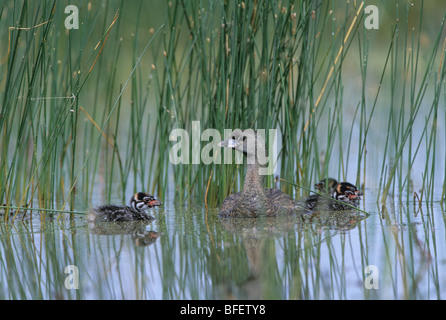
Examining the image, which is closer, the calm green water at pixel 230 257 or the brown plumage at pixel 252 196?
the calm green water at pixel 230 257

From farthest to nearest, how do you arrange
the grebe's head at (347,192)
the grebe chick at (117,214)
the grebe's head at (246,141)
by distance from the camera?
the grebe's head at (347,192) → the grebe's head at (246,141) → the grebe chick at (117,214)

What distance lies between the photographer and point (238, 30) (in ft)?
19.2

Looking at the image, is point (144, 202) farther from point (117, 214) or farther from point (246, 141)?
point (246, 141)

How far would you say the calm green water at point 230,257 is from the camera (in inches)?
144

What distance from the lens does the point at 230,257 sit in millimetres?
4328

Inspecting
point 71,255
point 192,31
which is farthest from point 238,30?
point 71,255

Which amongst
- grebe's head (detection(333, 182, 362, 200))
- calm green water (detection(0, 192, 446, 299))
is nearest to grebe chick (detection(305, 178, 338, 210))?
grebe's head (detection(333, 182, 362, 200))

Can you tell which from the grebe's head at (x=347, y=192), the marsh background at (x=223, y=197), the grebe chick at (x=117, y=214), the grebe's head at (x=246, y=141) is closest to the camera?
the marsh background at (x=223, y=197)

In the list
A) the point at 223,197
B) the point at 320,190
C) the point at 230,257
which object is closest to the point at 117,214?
the point at 223,197

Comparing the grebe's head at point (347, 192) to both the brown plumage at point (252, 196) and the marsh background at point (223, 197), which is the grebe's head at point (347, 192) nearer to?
the marsh background at point (223, 197)

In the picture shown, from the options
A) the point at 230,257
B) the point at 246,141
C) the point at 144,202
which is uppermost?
the point at 246,141

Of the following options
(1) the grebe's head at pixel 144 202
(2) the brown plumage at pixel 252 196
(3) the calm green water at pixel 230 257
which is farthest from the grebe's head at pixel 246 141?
(1) the grebe's head at pixel 144 202

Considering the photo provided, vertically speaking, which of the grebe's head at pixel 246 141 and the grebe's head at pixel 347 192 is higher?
the grebe's head at pixel 246 141

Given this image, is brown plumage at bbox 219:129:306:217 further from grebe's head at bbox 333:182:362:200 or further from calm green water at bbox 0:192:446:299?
grebe's head at bbox 333:182:362:200
